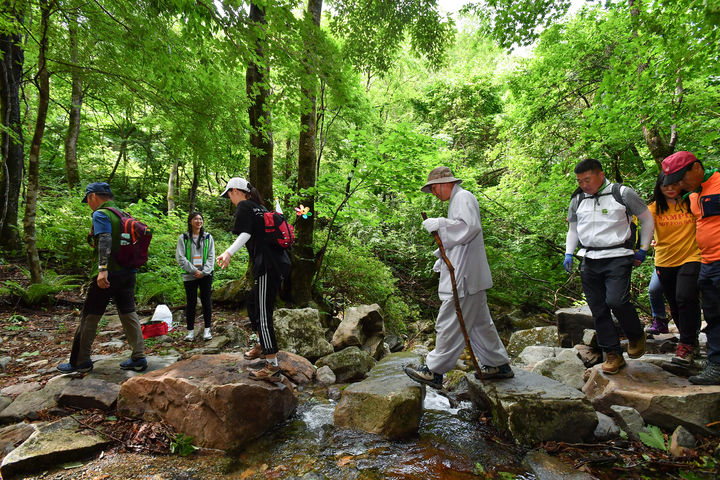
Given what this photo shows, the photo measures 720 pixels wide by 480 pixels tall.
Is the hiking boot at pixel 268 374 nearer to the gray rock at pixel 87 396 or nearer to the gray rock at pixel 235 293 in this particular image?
the gray rock at pixel 87 396

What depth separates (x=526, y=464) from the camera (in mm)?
2562

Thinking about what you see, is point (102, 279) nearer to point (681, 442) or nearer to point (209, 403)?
point (209, 403)

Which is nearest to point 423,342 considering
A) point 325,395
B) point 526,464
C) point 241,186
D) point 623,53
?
point 325,395

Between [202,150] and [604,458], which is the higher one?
[202,150]

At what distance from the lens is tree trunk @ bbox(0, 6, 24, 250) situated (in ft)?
24.5

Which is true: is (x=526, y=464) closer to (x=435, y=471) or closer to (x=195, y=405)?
(x=435, y=471)

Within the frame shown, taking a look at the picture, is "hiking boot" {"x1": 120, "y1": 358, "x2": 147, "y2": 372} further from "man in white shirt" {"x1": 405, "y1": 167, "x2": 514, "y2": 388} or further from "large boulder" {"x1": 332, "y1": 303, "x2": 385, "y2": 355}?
Result: "man in white shirt" {"x1": 405, "y1": 167, "x2": 514, "y2": 388}

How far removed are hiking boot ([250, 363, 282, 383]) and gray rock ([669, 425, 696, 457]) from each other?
3.53 meters

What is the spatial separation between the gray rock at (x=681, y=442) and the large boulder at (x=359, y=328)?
4.32m

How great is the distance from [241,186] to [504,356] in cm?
352

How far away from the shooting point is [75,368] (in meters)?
3.76

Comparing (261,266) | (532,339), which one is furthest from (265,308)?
(532,339)

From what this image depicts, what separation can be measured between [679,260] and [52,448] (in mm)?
6457

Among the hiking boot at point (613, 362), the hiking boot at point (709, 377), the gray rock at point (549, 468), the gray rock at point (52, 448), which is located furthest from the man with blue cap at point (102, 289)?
the hiking boot at point (709, 377)
